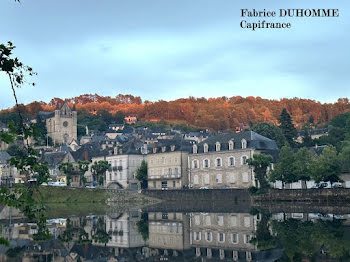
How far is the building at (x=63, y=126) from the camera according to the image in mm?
168375

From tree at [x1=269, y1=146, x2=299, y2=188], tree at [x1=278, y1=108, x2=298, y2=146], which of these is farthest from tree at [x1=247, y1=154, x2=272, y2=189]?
tree at [x1=278, y1=108, x2=298, y2=146]

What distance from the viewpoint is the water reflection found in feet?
84.1

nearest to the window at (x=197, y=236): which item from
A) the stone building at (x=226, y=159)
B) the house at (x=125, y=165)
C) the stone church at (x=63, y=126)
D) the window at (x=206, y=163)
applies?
the stone building at (x=226, y=159)

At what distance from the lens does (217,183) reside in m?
79.4

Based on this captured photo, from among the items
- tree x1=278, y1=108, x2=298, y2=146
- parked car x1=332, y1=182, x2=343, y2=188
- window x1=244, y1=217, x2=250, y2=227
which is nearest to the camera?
window x1=244, y1=217, x2=250, y2=227

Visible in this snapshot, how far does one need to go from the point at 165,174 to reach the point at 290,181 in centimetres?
2592

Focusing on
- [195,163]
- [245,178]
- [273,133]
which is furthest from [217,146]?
A: [273,133]

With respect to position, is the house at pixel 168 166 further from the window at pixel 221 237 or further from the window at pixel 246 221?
the window at pixel 221 237

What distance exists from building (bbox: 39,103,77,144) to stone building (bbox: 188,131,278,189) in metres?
89.7

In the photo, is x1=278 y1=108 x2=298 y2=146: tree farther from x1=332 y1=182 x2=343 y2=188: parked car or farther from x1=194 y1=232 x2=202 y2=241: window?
x1=194 y1=232 x2=202 y2=241: window

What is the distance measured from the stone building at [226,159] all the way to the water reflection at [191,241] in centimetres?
2980

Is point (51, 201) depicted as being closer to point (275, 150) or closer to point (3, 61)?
point (275, 150)

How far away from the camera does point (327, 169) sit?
200 feet

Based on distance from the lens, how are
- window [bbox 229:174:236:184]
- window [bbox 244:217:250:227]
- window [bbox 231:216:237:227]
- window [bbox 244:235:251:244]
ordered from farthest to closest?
window [bbox 229:174:236:184], window [bbox 231:216:237:227], window [bbox 244:217:250:227], window [bbox 244:235:251:244]
